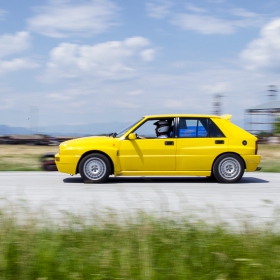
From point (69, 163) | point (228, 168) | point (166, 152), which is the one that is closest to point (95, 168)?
point (69, 163)

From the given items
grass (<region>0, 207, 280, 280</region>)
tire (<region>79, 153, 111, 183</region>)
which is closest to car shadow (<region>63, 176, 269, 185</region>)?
tire (<region>79, 153, 111, 183</region>)

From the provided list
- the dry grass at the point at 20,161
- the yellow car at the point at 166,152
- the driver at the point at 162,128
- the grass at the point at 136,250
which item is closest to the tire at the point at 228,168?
the yellow car at the point at 166,152

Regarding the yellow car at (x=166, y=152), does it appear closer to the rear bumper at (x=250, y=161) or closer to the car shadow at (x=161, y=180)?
the rear bumper at (x=250, y=161)

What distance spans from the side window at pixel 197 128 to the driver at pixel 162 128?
29cm

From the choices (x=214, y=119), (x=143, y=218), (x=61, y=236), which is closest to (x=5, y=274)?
(x=61, y=236)

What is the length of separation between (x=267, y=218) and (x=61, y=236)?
3116mm

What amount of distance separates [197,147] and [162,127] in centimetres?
91

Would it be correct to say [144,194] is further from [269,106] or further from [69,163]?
[269,106]

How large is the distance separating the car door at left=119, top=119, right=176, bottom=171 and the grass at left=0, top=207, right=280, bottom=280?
5.95 m

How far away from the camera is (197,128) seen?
12.2 metres

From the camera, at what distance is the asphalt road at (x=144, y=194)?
8.20 m

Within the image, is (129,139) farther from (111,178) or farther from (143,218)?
(143,218)

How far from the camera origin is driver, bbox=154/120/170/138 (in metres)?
12.2

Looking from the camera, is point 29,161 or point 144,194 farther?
point 29,161
